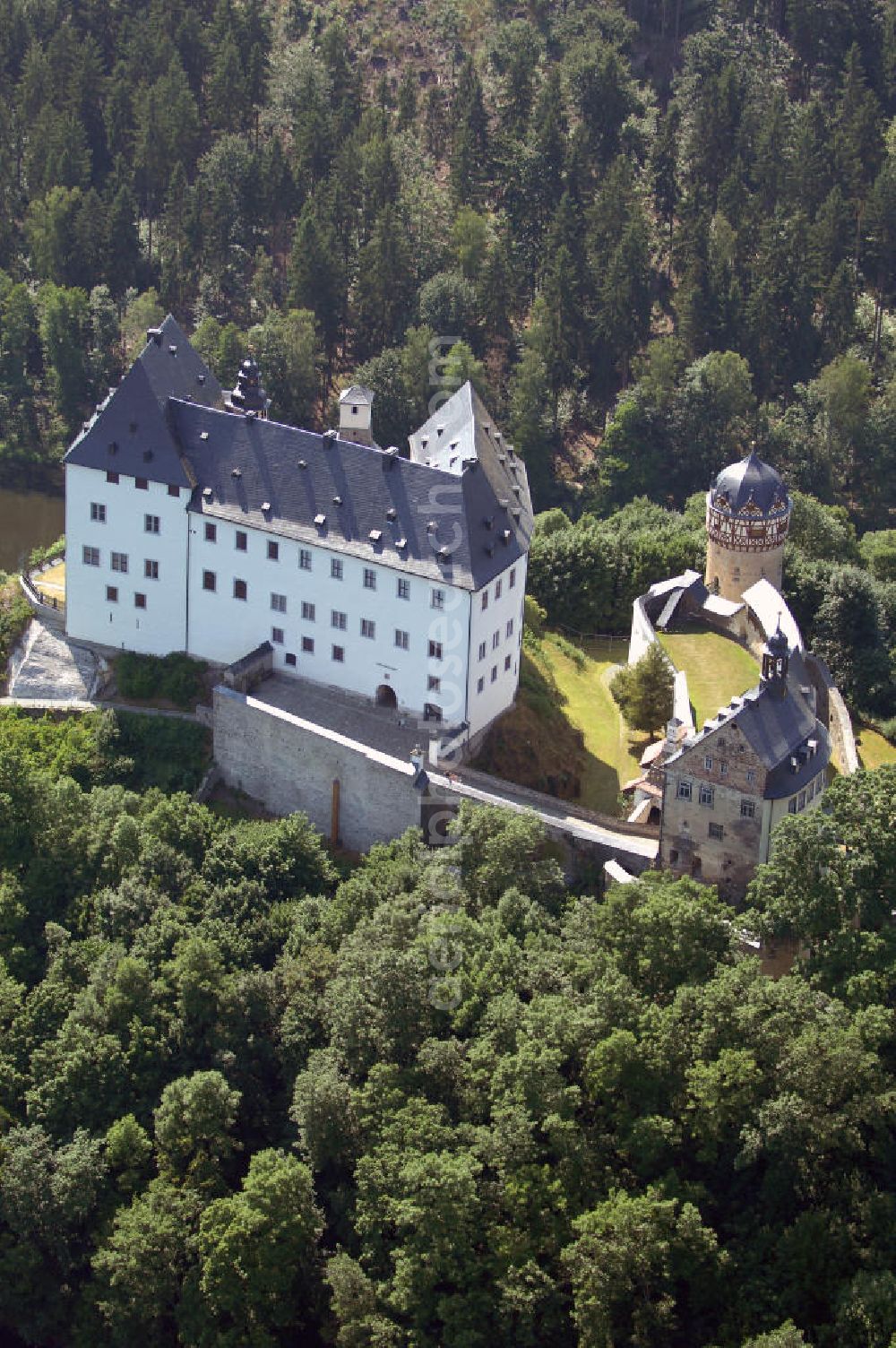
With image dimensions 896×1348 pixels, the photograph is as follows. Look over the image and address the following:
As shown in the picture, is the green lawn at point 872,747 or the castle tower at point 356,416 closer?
the castle tower at point 356,416

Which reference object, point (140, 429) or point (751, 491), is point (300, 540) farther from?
point (751, 491)

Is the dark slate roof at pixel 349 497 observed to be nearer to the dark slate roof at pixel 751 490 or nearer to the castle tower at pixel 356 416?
the castle tower at pixel 356 416

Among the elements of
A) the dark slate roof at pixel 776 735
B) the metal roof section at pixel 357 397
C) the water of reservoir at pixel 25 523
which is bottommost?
the water of reservoir at pixel 25 523

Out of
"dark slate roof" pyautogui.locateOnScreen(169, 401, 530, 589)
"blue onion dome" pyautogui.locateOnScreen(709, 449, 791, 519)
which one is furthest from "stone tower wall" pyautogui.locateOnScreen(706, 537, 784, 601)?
"dark slate roof" pyautogui.locateOnScreen(169, 401, 530, 589)

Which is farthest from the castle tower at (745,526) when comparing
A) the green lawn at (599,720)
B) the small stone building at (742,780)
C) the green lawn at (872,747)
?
the small stone building at (742,780)

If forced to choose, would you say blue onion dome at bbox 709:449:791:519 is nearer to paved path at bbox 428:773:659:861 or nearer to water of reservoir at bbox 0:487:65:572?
paved path at bbox 428:773:659:861

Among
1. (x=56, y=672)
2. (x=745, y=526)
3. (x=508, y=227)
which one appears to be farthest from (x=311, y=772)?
(x=508, y=227)
